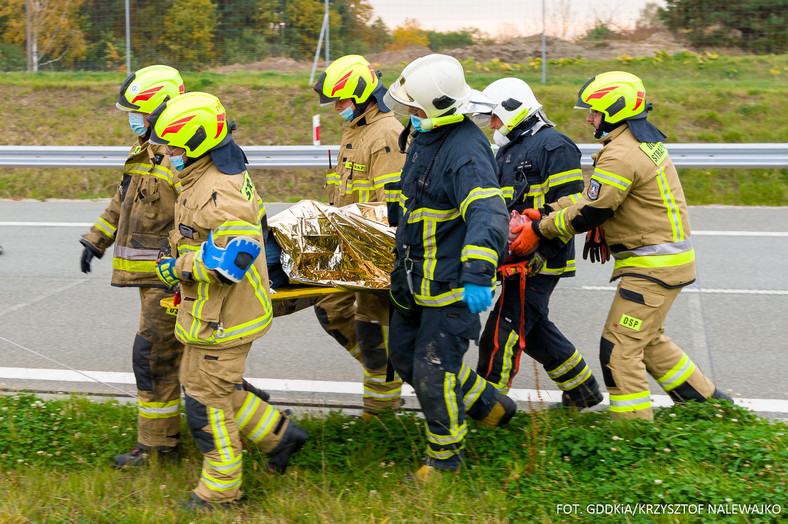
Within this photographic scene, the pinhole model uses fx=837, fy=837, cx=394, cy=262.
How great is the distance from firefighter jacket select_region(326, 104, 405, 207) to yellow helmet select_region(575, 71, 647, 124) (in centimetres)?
113

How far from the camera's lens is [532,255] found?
477cm

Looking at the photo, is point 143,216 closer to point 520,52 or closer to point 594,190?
point 594,190

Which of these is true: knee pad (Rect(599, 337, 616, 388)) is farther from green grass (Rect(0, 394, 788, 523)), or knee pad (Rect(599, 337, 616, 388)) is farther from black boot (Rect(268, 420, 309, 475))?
black boot (Rect(268, 420, 309, 475))

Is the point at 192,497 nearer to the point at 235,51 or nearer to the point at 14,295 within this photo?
the point at 14,295

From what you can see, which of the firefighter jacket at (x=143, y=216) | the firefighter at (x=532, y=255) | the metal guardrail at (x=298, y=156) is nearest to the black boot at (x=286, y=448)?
the firefighter jacket at (x=143, y=216)

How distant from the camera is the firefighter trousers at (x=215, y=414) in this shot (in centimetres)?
391

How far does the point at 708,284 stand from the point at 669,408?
138 inches

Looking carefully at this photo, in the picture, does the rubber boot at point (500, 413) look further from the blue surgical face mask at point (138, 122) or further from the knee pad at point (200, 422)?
the blue surgical face mask at point (138, 122)

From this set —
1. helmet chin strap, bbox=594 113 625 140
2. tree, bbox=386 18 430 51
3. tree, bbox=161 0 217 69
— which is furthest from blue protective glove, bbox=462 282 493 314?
tree, bbox=161 0 217 69

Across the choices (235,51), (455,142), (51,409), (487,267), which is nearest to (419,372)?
(487,267)

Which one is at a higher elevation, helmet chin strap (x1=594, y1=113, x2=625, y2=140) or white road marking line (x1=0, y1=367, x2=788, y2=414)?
helmet chin strap (x1=594, y1=113, x2=625, y2=140)

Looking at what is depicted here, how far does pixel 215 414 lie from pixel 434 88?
5.99 feet

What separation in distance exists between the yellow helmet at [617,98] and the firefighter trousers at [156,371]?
2474mm

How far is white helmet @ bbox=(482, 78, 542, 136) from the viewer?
4.80 m
